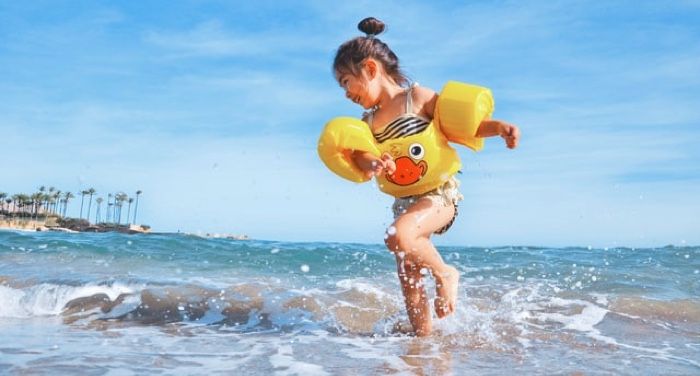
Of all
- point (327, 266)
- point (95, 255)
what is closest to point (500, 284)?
point (327, 266)

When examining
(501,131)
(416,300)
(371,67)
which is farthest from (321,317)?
(501,131)

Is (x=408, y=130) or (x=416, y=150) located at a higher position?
(x=408, y=130)

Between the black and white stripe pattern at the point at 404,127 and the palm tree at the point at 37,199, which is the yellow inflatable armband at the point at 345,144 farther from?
the palm tree at the point at 37,199

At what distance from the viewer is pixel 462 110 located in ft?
14.2

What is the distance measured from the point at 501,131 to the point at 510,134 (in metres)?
0.12

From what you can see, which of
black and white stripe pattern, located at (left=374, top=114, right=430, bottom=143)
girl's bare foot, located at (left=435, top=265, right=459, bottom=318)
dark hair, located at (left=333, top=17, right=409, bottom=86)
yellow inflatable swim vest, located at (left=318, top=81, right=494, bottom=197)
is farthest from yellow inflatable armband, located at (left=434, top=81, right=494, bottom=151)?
girl's bare foot, located at (left=435, top=265, right=459, bottom=318)

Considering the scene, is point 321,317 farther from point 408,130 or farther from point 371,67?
point 371,67

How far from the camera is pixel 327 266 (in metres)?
9.87

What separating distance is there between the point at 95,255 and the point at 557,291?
6.64 m

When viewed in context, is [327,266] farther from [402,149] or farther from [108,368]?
[108,368]

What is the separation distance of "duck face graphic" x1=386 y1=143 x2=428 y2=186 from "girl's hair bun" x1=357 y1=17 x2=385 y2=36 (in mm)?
873

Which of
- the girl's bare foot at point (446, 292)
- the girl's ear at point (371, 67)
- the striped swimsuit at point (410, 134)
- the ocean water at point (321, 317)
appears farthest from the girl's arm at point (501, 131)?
the ocean water at point (321, 317)

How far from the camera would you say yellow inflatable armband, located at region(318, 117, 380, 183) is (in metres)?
4.29

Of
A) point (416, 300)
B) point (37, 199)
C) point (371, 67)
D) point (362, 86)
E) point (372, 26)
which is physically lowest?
point (416, 300)
